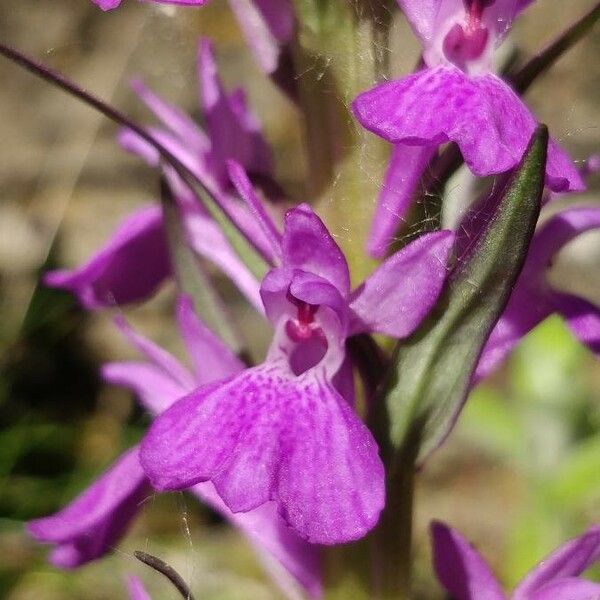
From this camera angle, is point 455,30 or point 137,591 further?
point 137,591

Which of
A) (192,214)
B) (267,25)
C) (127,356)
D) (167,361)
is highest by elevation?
(267,25)

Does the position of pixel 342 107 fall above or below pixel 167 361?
A: above

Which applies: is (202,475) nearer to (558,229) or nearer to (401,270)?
(401,270)

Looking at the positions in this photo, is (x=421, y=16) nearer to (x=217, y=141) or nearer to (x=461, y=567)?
(x=217, y=141)

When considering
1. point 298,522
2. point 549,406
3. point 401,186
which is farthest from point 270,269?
point 549,406

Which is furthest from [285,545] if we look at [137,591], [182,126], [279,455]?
[182,126]

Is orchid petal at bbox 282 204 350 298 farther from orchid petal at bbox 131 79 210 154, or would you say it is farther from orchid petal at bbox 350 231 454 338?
orchid petal at bbox 131 79 210 154

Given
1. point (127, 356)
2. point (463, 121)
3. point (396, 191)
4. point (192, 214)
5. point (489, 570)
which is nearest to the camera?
point (463, 121)
